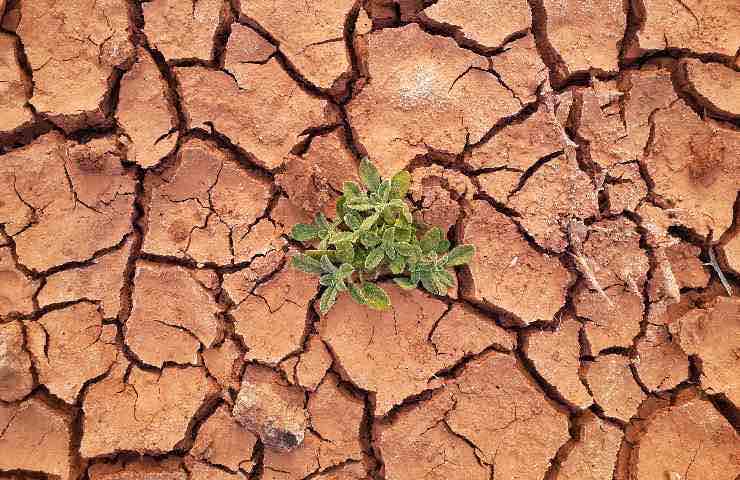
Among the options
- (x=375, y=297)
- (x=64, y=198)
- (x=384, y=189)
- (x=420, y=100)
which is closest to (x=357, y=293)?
(x=375, y=297)

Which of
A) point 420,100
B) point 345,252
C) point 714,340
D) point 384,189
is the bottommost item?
point 714,340

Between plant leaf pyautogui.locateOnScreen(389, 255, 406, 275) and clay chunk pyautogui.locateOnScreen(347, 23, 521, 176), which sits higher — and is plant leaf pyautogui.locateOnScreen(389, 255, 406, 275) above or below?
below

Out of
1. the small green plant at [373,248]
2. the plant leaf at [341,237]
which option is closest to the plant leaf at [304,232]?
the small green plant at [373,248]

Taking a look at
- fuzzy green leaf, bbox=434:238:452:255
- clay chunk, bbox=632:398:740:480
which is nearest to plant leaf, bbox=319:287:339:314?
fuzzy green leaf, bbox=434:238:452:255

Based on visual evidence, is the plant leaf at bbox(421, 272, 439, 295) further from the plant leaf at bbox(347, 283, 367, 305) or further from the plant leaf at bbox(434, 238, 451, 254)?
the plant leaf at bbox(347, 283, 367, 305)

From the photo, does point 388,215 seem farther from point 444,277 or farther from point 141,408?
point 141,408

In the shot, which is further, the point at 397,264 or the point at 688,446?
the point at 688,446

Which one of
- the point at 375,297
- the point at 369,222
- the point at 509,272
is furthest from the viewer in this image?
the point at 509,272
